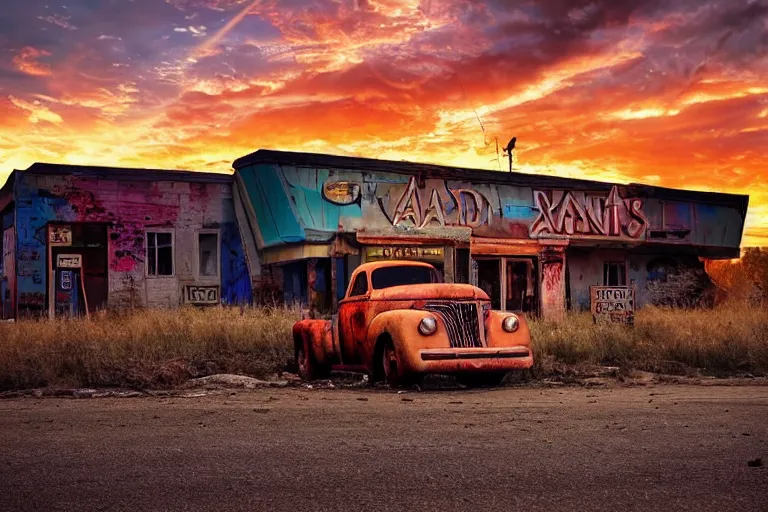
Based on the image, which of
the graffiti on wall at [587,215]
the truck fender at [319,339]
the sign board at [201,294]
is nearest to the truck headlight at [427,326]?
the truck fender at [319,339]

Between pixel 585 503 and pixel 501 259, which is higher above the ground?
pixel 501 259

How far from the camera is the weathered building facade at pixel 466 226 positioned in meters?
24.4

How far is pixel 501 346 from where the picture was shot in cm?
1189

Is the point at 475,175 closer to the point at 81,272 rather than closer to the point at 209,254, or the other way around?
the point at 209,254

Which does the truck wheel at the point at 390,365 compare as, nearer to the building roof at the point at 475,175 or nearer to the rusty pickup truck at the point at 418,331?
the rusty pickup truck at the point at 418,331

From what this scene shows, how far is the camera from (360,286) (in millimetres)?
13031

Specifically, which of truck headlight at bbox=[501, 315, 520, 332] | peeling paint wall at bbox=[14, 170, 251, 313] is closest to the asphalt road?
truck headlight at bbox=[501, 315, 520, 332]

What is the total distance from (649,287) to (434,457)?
2819 cm

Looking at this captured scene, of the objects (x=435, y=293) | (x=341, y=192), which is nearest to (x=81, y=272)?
(x=341, y=192)

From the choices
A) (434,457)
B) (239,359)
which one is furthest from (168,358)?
(434,457)

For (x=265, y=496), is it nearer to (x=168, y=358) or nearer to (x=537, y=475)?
(x=537, y=475)

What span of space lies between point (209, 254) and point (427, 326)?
16.6 m

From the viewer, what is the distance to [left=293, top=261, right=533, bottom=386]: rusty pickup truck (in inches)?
448

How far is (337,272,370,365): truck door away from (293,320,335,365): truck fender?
0.27m
